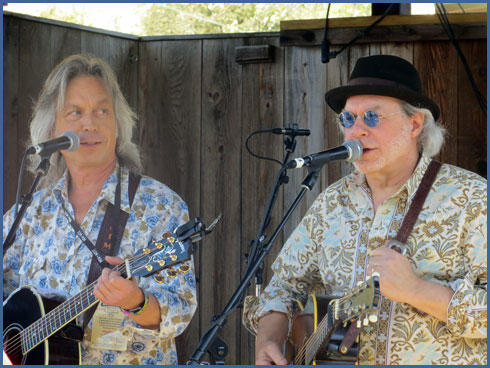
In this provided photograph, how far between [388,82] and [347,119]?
A: 22 cm

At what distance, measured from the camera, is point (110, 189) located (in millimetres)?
3521

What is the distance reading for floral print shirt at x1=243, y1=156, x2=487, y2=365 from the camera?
2.78 meters

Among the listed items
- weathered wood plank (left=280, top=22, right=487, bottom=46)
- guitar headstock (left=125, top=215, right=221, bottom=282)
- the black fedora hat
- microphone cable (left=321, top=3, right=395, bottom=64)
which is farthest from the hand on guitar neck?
weathered wood plank (left=280, top=22, right=487, bottom=46)

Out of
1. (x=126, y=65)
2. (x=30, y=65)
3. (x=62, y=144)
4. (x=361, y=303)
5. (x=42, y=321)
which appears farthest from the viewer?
(x=126, y=65)

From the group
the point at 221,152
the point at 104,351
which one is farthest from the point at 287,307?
the point at 221,152

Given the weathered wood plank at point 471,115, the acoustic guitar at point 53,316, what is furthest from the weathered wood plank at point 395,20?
the acoustic guitar at point 53,316

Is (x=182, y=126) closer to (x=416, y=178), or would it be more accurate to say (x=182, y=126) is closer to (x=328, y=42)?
(x=328, y=42)

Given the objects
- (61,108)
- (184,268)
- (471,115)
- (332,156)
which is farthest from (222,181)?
(332,156)

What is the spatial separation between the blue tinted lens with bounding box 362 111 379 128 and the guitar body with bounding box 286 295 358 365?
2.20ft

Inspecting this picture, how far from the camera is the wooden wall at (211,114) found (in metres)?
4.08

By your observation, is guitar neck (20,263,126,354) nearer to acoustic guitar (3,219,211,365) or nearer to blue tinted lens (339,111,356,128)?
acoustic guitar (3,219,211,365)

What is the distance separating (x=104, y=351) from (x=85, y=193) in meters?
0.71

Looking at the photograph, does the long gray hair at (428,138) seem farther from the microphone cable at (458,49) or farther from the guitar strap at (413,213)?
the microphone cable at (458,49)

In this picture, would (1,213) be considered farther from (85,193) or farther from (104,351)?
(104,351)
